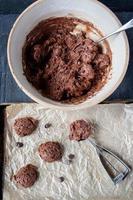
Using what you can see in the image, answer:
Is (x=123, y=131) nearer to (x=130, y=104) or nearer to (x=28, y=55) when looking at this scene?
(x=130, y=104)

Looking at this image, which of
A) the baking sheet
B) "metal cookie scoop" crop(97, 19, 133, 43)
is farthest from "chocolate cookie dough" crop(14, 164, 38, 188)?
"metal cookie scoop" crop(97, 19, 133, 43)

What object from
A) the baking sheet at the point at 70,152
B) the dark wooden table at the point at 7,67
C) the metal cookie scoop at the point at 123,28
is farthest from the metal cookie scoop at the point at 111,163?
the metal cookie scoop at the point at 123,28

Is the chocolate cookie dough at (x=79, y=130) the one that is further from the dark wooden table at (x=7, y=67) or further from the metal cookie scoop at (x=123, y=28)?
the metal cookie scoop at (x=123, y=28)

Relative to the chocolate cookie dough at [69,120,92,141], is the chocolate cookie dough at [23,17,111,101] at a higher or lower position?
higher

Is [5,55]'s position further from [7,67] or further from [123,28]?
[123,28]

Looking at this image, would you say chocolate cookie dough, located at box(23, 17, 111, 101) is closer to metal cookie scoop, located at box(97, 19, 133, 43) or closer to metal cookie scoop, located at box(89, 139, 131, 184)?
metal cookie scoop, located at box(97, 19, 133, 43)
